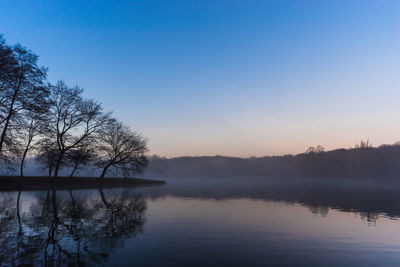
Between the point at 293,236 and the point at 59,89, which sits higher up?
the point at 59,89

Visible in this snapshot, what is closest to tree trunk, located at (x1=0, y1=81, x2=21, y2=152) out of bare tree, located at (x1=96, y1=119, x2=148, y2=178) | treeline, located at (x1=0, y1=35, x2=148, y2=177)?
treeline, located at (x1=0, y1=35, x2=148, y2=177)

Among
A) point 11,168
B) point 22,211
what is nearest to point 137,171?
point 11,168

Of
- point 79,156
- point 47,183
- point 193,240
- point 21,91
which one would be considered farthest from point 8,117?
point 193,240

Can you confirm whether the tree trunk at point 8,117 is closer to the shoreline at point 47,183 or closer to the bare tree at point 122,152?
the shoreline at point 47,183

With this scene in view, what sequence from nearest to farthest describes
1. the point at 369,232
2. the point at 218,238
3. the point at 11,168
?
1. the point at 218,238
2. the point at 369,232
3. the point at 11,168

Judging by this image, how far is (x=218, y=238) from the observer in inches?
533

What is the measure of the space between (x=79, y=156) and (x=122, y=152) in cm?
1470

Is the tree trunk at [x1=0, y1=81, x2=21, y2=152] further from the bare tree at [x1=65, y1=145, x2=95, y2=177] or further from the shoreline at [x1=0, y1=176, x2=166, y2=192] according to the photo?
the bare tree at [x1=65, y1=145, x2=95, y2=177]

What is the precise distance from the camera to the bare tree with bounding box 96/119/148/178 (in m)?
65.5

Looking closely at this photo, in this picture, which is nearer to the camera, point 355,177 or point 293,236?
point 293,236

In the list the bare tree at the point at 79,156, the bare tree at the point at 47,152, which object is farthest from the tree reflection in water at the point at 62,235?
the bare tree at the point at 79,156

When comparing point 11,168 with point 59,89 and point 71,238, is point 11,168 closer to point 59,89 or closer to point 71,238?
point 59,89

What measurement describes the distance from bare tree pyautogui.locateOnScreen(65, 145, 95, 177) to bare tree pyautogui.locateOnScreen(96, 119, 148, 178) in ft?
21.3

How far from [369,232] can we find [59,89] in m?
53.7
